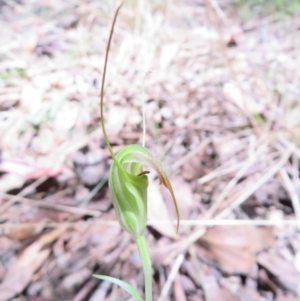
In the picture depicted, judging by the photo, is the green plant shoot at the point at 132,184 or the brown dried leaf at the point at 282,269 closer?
the green plant shoot at the point at 132,184

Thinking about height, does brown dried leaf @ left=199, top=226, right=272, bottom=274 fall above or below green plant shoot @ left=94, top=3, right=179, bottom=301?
below

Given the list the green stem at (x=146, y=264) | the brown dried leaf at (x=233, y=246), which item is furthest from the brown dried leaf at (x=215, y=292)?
the green stem at (x=146, y=264)

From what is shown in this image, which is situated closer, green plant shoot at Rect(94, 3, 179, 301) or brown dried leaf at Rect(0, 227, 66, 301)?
green plant shoot at Rect(94, 3, 179, 301)

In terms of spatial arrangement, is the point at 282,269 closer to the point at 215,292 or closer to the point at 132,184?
the point at 215,292

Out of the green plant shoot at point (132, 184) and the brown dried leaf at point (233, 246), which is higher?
the green plant shoot at point (132, 184)

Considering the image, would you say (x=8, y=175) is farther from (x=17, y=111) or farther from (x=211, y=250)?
(x=211, y=250)

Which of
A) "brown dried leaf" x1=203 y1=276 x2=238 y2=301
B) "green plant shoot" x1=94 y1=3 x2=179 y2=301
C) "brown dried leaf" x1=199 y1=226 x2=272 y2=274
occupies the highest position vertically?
"green plant shoot" x1=94 y1=3 x2=179 y2=301

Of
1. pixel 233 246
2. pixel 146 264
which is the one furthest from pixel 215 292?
pixel 146 264

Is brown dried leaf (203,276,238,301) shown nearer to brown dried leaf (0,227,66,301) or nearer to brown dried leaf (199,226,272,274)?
brown dried leaf (199,226,272,274)

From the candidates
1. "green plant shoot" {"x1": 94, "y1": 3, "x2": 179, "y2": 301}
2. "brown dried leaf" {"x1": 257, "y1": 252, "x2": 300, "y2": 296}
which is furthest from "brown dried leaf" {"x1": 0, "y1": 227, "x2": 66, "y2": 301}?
"brown dried leaf" {"x1": 257, "y1": 252, "x2": 300, "y2": 296}

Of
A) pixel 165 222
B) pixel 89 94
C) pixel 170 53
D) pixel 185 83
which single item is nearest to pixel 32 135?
pixel 89 94

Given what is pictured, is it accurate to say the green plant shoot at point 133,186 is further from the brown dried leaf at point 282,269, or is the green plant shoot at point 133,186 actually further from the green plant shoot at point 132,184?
the brown dried leaf at point 282,269
